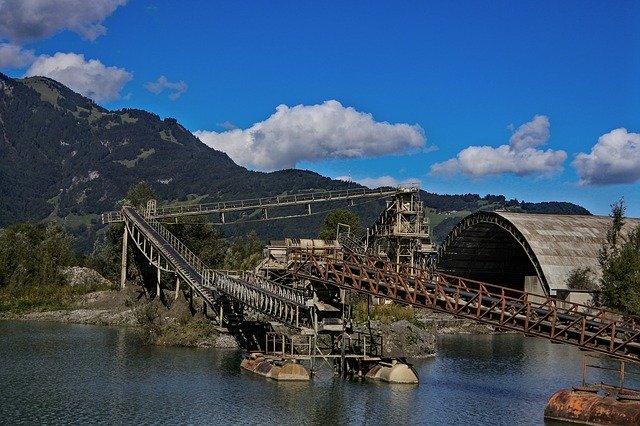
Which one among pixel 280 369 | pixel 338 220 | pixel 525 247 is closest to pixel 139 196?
pixel 338 220

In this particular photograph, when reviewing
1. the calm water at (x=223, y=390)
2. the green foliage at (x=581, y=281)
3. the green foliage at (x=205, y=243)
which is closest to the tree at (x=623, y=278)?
the green foliage at (x=581, y=281)

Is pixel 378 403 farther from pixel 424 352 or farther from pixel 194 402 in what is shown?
pixel 424 352

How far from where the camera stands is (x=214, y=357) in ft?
191

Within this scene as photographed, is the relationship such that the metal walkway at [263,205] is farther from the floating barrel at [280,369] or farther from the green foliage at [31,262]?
the floating barrel at [280,369]

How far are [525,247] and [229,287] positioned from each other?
168 ft

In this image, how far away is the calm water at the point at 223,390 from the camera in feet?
129

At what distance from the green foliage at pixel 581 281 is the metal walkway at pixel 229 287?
146 ft

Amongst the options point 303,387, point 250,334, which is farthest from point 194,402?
point 250,334

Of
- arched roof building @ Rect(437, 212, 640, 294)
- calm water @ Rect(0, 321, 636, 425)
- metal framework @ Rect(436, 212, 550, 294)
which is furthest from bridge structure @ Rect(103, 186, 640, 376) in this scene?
arched roof building @ Rect(437, 212, 640, 294)

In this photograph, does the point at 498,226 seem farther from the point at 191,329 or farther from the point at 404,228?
the point at 191,329

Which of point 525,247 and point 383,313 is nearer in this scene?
point 383,313

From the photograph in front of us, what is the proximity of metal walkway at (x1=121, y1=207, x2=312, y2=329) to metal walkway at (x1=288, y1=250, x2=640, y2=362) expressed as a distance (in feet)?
12.8

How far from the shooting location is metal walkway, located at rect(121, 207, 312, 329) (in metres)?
55.8

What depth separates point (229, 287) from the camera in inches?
2520
